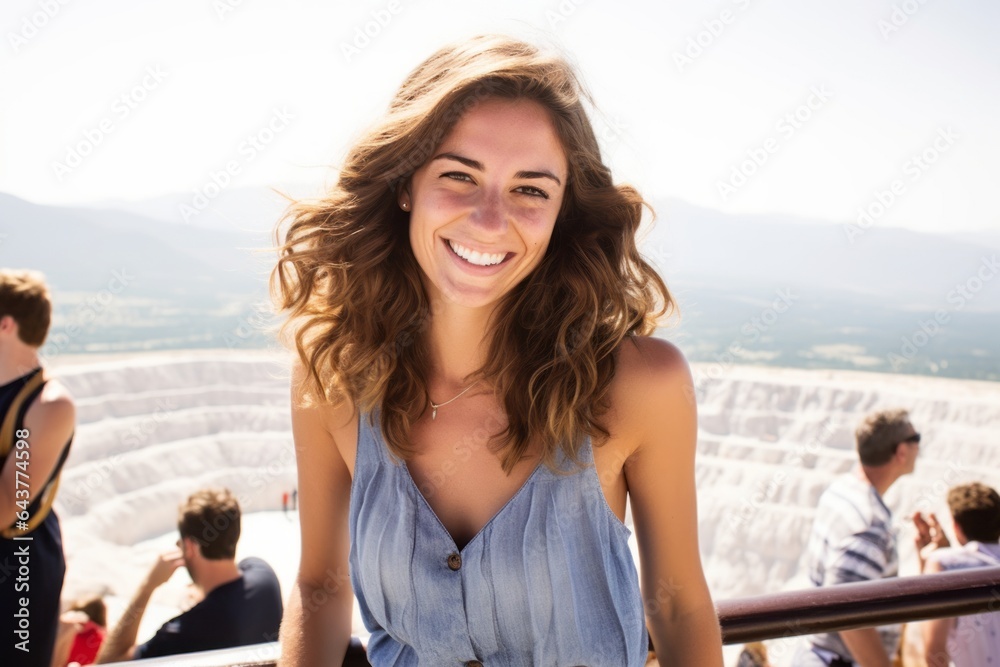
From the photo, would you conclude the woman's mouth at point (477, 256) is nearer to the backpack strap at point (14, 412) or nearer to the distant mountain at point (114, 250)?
the backpack strap at point (14, 412)

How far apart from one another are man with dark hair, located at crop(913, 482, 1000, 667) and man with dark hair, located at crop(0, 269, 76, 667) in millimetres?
3125

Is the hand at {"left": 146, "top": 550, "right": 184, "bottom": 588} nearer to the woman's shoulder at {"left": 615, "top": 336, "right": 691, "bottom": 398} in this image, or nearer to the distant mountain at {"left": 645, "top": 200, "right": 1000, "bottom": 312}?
the woman's shoulder at {"left": 615, "top": 336, "right": 691, "bottom": 398}

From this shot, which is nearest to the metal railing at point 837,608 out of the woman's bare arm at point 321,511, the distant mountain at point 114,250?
the woman's bare arm at point 321,511

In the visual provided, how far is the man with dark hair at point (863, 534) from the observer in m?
3.52

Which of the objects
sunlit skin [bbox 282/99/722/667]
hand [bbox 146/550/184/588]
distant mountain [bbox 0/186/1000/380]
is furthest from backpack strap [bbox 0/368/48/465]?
distant mountain [bbox 0/186/1000/380]

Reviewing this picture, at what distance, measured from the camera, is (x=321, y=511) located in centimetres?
181

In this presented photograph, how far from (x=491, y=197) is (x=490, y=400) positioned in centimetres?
44

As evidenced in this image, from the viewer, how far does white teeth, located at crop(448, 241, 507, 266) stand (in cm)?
163

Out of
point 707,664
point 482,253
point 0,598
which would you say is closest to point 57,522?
point 0,598

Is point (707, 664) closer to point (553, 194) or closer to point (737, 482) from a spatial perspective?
point (553, 194)

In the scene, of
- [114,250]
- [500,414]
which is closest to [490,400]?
[500,414]

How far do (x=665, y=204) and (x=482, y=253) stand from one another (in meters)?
0.49

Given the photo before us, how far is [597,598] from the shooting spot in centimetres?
158

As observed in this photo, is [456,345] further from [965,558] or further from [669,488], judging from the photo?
[965,558]
